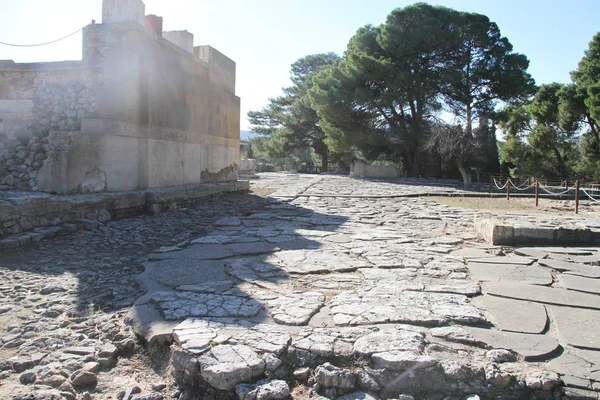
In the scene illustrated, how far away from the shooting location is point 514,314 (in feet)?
9.73

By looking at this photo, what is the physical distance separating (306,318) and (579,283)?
2.42 m

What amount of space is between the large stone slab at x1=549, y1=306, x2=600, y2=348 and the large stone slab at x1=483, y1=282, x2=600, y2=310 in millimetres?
138

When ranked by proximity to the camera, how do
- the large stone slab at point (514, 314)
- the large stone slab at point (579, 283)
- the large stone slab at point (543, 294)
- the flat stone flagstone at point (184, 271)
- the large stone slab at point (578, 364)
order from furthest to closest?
the flat stone flagstone at point (184, 271), the large stone slab at point (579, 283), the large stone slab at point (543, 294), the large stone slab at point (514, 314), the large stone slab at point (578, 364)

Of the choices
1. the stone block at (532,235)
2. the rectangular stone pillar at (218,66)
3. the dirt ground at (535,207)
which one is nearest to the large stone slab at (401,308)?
the stone block at (532,235)

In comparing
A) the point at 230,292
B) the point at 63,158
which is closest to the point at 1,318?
the point at 230,292

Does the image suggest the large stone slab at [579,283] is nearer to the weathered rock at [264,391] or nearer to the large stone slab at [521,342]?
the large stone slab at [521,342]

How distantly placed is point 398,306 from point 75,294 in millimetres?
2488

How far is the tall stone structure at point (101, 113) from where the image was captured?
23.1 ft

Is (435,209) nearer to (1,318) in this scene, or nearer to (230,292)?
(230,292)

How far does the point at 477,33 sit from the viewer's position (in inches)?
987

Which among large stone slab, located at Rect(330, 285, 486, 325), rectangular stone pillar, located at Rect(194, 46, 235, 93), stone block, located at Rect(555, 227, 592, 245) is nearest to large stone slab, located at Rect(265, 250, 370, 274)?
large stone slab, located at Rect(330, 285, 486, 325)

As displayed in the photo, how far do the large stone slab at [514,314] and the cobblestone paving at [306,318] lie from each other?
0.06 ft

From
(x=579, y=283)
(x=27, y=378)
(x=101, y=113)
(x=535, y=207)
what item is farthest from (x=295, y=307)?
(x=535, y=207)

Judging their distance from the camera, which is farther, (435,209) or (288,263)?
(435,209)
